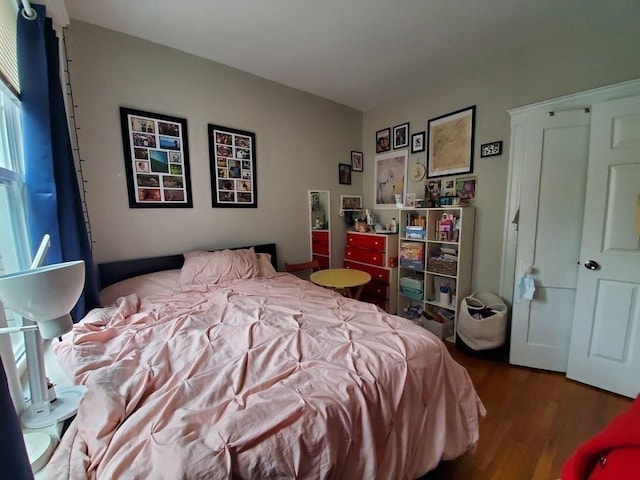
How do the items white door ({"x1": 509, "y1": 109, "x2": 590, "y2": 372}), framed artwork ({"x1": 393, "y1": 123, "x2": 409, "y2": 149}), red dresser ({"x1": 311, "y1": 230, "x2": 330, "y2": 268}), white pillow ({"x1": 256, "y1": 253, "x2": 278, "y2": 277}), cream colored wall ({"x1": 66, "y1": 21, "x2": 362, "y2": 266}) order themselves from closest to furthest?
white door ({"x1": 509, "y1": 109, "x2": 590, "y2": 372}) → cream colored wall ({"x1": 66, "y1": 21, "x2": 362, "y2": 266}) → white pillow ({"x1": 256, "y1": 253, "x2": 278, "y2": 277}) → framed artwork ({"x1": 393, "y1": 123, "x2": 409, "y2": 149}) → red dresser ({"x1": 311, "y1": 230, "x2": 330, "y2": 268})

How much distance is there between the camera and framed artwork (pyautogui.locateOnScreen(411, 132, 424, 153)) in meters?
2.99

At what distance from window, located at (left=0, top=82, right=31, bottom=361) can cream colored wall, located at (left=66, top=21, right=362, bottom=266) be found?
60cm

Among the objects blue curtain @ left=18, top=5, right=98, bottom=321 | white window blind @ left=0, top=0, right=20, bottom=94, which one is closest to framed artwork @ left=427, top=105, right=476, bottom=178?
blue curtain @ left=18, top=5, right=98, bottom=321

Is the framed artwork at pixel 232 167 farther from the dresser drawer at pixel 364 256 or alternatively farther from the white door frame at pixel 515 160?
the white door frame at pixel 515 160

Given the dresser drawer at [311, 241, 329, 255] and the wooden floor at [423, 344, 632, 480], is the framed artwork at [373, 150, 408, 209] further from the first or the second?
the wooden floor at [423, 344, 632, 480]

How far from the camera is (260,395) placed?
3.02 ft

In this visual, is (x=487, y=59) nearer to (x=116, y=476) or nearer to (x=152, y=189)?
(x=152, y=189)

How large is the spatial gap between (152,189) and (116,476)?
7.07 ft

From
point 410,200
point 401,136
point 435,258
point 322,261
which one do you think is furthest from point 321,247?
point 401,136

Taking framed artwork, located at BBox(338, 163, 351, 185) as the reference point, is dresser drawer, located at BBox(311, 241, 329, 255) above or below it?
below

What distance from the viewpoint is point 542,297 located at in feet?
6.82

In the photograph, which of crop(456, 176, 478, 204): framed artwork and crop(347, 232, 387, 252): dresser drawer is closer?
crop(456, 176, 478, 204): framed artwork

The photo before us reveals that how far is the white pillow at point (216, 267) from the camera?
2.22 m

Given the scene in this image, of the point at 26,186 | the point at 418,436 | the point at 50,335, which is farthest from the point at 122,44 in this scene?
the point at 418,436
